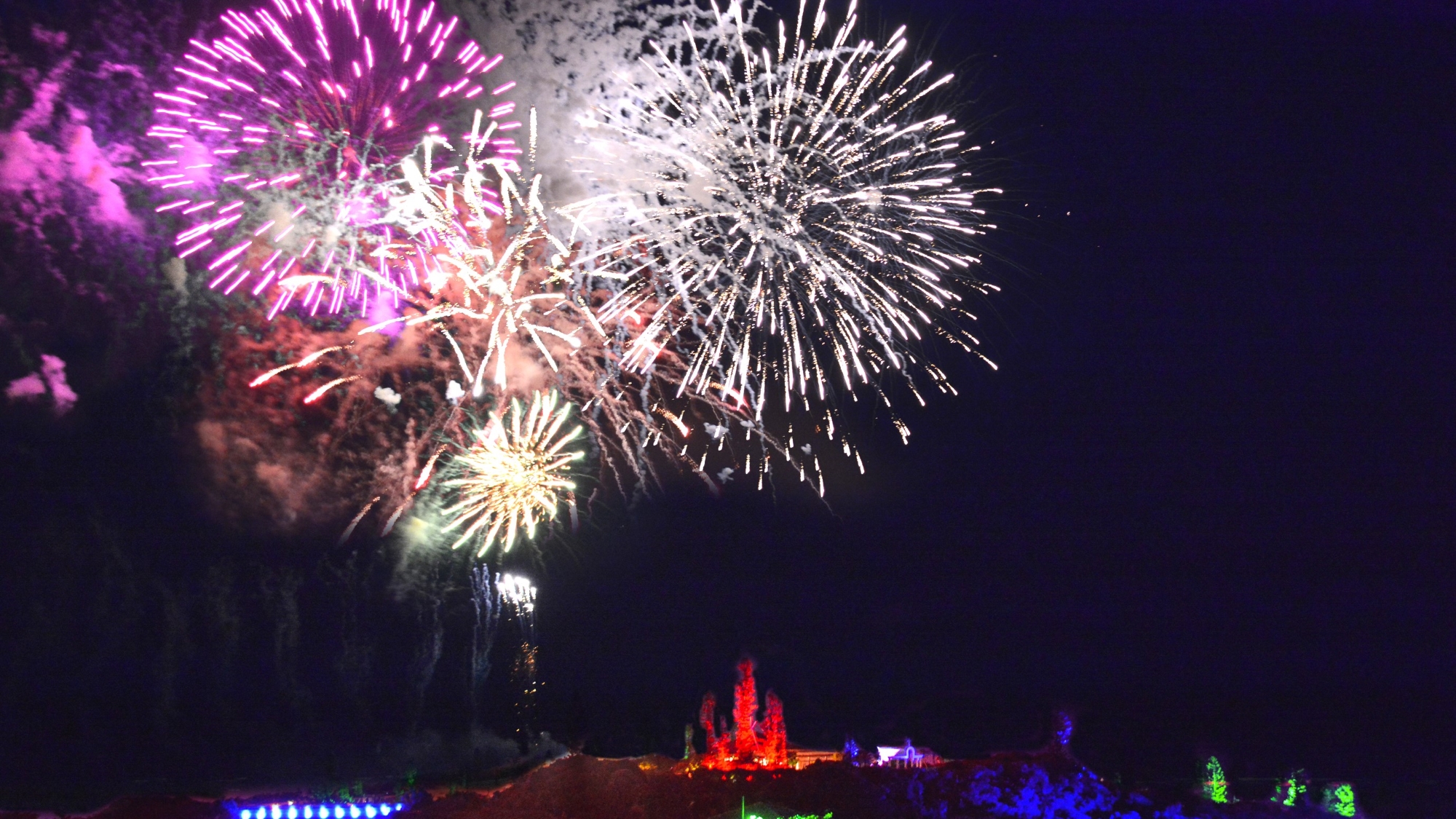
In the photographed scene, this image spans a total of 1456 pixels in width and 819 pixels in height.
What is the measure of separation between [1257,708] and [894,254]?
3465 centimetres

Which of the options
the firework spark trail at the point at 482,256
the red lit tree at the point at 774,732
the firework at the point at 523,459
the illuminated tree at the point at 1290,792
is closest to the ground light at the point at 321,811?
the firework at the point at 523,459

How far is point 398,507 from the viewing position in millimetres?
21047

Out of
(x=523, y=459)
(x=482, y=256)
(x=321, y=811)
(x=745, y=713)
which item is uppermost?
(x=482, y=256)

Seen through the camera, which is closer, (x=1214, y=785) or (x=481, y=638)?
(x=1214, y=785)

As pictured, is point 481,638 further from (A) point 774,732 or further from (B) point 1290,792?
(B) point 1290,792

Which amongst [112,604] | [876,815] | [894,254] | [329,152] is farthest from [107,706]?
[894,254]

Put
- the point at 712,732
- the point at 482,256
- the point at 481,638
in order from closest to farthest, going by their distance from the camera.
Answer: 1. the point at 482,256
2. the point at 712,732
3. the point at 481,638

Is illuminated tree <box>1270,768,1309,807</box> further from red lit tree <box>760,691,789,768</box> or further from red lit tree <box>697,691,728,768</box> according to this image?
red lit tree <box>697,691,728,768</box>

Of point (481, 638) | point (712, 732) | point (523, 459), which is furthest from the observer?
point (481, 638)

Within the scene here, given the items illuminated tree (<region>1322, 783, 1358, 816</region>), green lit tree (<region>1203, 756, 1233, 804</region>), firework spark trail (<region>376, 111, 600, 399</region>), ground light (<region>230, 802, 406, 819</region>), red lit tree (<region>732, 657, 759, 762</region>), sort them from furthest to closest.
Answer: illuminated tree (<region>1322, 783, 1358, 816</region>) < red lit tree (<region>732, 657, 759, 762</region>) < green lit tree (<region>1203, 756, 1233, 804</region>) < ground light (<region>230, 802, 406, 819</region>) < firework spark trail (<region>376, 111, 600, 399</region>)

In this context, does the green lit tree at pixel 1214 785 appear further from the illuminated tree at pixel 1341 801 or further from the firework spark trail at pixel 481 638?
the firework spark trail at pixel 481 638

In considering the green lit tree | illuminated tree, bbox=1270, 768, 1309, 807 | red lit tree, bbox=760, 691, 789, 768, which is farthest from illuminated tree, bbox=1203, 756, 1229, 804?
red lit tree, bbox=760, 691, 789, 768

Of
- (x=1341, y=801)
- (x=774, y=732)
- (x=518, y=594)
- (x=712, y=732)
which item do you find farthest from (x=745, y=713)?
(x=1341, y=801)

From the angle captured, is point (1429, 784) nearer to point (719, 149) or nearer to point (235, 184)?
point (719, 149)
